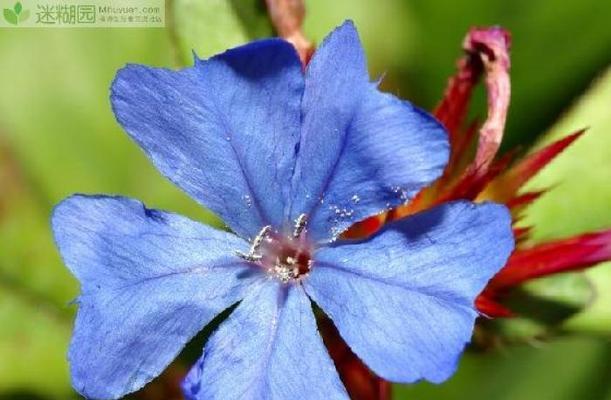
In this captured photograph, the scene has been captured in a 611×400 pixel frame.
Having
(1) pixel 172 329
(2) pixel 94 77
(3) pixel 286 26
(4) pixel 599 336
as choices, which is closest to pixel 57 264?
(2) pixel 94 77

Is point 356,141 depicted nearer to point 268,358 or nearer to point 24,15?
point 268,358

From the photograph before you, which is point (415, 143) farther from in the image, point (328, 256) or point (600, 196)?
point (600, 196)

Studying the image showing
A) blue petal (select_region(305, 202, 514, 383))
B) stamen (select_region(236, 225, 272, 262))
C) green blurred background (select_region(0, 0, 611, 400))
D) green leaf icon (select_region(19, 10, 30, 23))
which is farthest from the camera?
green blurred background (select_region(0, 0, 611, 400))

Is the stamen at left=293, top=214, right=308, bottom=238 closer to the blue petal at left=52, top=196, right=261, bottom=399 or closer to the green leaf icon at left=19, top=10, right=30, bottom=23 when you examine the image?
the blue petal at left=52, top=196, right=261, bottom=399

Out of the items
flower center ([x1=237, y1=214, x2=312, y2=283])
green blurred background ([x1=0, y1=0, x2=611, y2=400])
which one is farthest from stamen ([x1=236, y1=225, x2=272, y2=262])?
green blurred background ([x1=0, y1=0, x2=611, y2=400])

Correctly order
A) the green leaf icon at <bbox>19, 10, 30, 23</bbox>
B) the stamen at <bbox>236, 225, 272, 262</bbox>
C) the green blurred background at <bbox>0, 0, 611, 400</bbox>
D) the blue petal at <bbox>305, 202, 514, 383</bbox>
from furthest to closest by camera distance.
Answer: the green blurred background at <bbox>0, 0, 611, 400</bbox>, the green leaf icon at <bbox>19, 10, 30, 23</bbox>, the stamen at <bbox>236, 225, 272, 262</bbox>, the blue petal at <bbox>305, 202, 514, 383</bbox>
